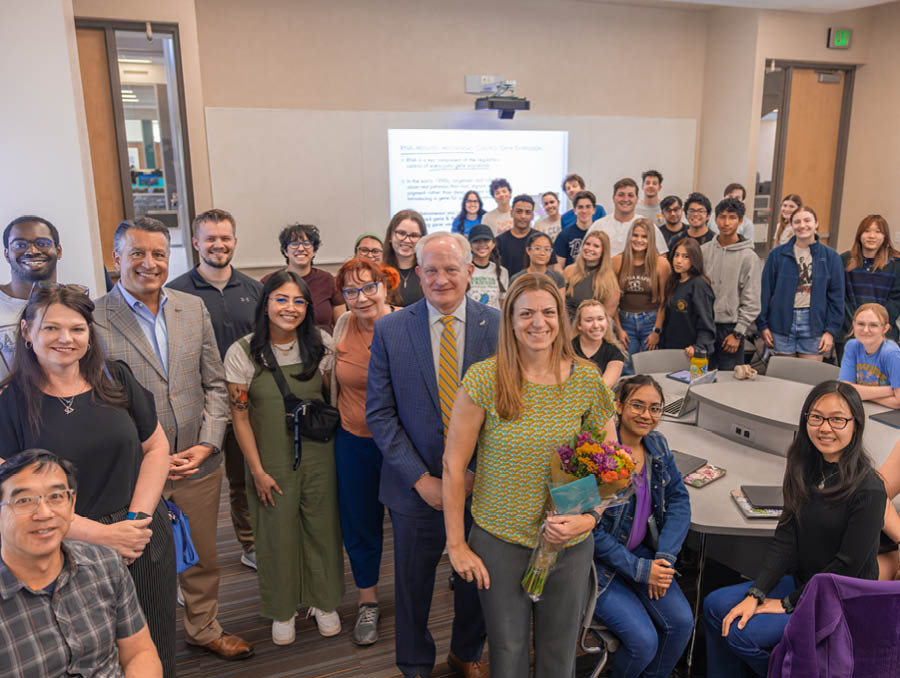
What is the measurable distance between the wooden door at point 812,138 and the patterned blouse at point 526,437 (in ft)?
26.2

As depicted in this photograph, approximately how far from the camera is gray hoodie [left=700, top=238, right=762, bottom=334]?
5.05 m

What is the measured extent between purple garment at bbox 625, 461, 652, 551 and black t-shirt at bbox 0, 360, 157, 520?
181 centimetres

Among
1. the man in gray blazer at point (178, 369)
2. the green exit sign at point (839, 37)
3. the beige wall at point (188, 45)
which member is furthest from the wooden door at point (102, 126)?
the green exit sign at point (839, 37)

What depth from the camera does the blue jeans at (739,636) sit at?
2291 mm

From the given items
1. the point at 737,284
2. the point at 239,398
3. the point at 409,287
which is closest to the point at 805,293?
the point at 737,284

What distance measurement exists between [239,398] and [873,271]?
189 inches

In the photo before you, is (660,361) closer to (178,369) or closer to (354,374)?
(354,374)

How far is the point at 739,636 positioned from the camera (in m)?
2.32

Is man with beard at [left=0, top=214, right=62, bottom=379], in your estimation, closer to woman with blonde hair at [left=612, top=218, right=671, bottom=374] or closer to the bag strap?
the bag strap

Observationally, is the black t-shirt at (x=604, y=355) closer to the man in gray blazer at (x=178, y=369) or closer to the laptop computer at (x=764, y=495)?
the laptop computer at (x=764, y=495)

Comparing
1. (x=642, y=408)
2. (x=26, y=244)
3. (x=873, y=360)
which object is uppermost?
(x=26, y=244)

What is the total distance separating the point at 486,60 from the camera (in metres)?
7.87

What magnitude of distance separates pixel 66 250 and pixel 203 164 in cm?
263

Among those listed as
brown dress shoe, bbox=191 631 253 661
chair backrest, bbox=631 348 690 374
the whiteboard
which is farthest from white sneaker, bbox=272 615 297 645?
the whiteboard
